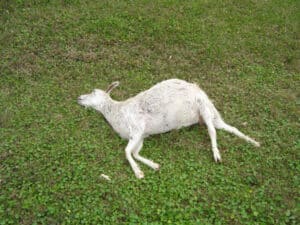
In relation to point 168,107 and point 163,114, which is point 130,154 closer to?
point 163,114

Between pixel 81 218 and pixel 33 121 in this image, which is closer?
pixel 81 218

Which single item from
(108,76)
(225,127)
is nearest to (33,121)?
(108,76)

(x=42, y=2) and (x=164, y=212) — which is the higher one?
(x=42, y=2)

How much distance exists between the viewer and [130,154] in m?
6.10

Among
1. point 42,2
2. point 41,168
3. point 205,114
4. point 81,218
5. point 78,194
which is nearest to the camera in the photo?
point 81,218

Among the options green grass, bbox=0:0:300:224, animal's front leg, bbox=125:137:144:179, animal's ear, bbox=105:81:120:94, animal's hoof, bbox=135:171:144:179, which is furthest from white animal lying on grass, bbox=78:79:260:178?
animal's ear, bbox=105:81:120:94

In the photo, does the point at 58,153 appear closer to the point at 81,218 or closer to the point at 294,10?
the point at 81,218

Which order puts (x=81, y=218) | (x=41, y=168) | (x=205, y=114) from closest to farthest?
(x=81, y=218) → (x=41, y=168) → (x=205, y=114)

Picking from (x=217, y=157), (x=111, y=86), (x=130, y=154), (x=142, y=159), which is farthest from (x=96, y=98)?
(x=217, y=157)

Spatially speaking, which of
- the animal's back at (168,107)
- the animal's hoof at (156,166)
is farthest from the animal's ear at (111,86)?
the animal's hoof at (156,166)

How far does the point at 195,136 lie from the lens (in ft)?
21.7

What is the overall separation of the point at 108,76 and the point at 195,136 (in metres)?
2.38

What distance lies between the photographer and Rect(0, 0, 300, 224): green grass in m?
5.36

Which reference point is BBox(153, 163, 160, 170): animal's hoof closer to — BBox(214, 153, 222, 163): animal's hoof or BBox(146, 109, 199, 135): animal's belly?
BBox(146, 109, 199, 135): animal's belly
